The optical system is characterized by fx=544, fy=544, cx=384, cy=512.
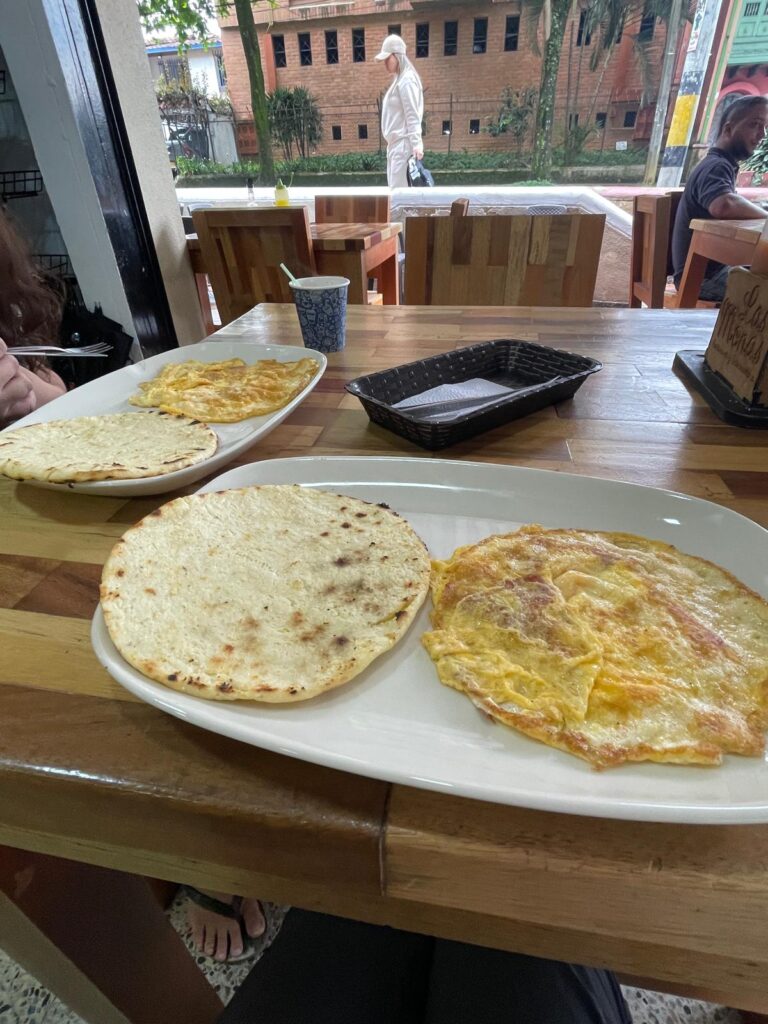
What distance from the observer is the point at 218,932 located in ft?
3.81

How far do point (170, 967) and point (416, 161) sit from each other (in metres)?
8.34

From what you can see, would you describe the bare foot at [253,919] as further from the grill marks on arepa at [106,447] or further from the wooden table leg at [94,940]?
the grill marks on arepa at [106,447]

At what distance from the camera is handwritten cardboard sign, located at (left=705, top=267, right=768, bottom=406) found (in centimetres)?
97

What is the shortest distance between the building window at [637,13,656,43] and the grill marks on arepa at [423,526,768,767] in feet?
35.5

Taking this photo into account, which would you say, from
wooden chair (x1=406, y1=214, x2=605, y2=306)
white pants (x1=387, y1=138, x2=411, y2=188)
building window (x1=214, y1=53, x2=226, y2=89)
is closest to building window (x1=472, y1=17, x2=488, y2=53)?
white pants (x1=387, y1=138, x2=411, y2=188)

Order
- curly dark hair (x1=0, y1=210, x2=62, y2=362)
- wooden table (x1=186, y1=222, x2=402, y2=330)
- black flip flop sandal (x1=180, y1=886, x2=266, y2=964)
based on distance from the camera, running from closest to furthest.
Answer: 1. black flip flop sandal (x1=180, y1=886, x2=266, y2=964)
2. curly dark hair (x1=0, y1=210, x2=62, y2=362)
3. wooden table (x1=186, y1=222, x2=402, y2=330)

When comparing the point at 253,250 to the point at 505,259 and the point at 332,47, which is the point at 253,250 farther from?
the point at 332,47

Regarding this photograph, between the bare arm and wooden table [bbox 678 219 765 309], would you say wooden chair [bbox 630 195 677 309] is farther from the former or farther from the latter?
the bare arm

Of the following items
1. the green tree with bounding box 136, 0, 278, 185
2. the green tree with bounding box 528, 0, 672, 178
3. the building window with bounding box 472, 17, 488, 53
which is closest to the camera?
the green tree with bounding box 136, 0, 278, 185

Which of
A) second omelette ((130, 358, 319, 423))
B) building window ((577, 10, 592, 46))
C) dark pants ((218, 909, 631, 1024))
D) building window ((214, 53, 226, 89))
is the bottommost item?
dark pants ((218, 909, 631, 1024))

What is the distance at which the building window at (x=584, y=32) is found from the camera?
26.6 ft

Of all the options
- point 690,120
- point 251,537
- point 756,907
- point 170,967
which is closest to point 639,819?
point 756,907

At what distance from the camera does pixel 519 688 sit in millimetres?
492

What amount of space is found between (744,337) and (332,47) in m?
12.1
